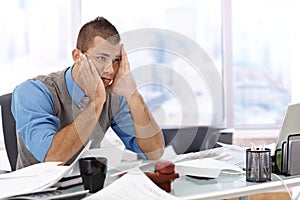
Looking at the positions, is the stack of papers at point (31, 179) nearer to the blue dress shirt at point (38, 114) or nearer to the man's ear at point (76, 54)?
the blue dress shirt at point (38, 114)

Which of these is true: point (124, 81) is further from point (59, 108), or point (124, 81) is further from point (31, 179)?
point (31, 179)

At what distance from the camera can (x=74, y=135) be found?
1842 mm

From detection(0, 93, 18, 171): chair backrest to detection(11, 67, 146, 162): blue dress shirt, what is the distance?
6 centimetres

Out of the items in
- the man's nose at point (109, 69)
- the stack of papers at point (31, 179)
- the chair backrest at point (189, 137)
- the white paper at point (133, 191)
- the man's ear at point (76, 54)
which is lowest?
the chair backrest at point (189, 137)

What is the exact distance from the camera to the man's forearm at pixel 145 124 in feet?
6.40

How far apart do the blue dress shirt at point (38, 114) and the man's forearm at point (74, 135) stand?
3cm

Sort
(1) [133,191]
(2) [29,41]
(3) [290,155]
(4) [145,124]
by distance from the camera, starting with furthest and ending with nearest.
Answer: (2) [29,41], (4) [145,124], (3) [290,155], (1) [133,191]

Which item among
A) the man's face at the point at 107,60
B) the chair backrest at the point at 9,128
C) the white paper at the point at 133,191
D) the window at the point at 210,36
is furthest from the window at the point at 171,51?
the chair backrest at the point at 9,128

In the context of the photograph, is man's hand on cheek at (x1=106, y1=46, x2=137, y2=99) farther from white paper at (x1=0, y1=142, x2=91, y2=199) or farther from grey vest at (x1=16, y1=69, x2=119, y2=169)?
white paper at (x1=0, y1=142, x2=91, y2=199)

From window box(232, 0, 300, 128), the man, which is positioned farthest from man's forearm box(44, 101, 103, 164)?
window box(232, 0, 300, 128)

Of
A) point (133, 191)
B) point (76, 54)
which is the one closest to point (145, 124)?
point (76, 54)

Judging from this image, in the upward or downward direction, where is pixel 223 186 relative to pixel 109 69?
downward

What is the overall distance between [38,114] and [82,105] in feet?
0.66

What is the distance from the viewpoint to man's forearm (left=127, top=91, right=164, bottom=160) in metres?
1.95
